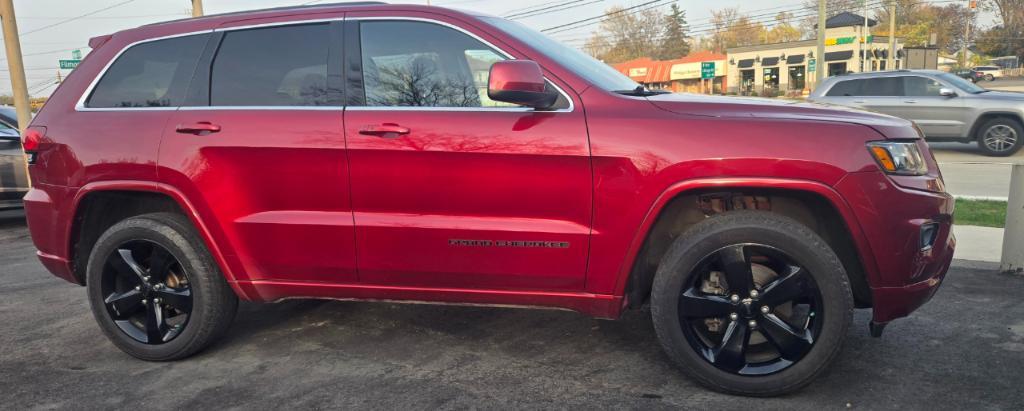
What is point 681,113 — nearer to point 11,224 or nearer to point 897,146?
point 897,146

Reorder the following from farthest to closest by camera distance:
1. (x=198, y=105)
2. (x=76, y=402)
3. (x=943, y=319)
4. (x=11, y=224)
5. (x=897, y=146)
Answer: (x=11, y=224) → (x=943, y=319) → (x=198, y=105) → (x=76, y=402) → (x=897, y=146)

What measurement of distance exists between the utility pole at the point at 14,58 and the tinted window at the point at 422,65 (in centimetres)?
955

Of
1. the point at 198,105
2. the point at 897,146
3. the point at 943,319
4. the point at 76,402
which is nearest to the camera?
the point at 897,146

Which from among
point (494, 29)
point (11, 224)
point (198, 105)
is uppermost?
point (494, 29)

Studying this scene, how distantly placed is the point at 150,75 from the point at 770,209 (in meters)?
3.19

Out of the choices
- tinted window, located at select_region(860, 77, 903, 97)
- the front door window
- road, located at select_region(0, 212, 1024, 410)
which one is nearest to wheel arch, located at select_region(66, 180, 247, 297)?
road, located at select_region(0, 212, 1024, 410)

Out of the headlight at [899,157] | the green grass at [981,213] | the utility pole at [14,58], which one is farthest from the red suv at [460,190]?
the utility pole at [14,58]

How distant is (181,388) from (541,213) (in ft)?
6.19

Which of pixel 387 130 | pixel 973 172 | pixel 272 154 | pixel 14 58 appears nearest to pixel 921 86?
pixel 973 172

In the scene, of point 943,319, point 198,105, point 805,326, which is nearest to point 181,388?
point 198,105

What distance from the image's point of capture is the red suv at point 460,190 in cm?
301

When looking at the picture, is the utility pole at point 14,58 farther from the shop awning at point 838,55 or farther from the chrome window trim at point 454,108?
the shop awning at point 838,55

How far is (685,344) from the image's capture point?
316cm

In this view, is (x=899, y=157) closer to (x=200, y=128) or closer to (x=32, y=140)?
(x=200, y=128)
